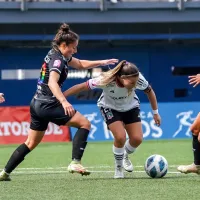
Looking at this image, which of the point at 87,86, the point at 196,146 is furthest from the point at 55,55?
the point at 196,146

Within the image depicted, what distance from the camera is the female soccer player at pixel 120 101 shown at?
10016 millimetres

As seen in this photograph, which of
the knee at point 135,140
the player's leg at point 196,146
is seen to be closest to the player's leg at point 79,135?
the knee at point 135,140

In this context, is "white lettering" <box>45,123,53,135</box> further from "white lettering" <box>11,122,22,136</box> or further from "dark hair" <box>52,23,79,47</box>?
"dark hair" <box>52,23,79,47</box>

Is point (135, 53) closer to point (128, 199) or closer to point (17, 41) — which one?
point (17, 41)

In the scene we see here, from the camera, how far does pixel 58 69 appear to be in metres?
9.55

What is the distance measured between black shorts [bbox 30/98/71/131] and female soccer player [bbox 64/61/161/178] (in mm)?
438

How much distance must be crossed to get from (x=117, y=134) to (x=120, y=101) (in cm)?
47

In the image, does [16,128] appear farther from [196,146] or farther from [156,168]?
[196,146]

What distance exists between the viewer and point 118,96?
1034 cm

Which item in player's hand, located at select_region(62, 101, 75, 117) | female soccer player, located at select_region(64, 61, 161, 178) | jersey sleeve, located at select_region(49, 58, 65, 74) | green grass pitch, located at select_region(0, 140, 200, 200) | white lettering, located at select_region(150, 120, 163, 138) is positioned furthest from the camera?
white lettering, located at select_region(150, 120, 163, 138)

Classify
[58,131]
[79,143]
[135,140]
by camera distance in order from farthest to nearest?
[58,131]
[135,140]
[79,143]

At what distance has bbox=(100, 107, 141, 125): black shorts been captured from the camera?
1041 centimetres

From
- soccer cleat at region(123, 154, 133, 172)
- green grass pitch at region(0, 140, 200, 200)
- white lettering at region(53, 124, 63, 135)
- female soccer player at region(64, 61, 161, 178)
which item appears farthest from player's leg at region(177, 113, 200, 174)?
white lettering at region(53, 124, 63, 135)

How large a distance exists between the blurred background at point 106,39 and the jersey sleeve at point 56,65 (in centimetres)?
2164
